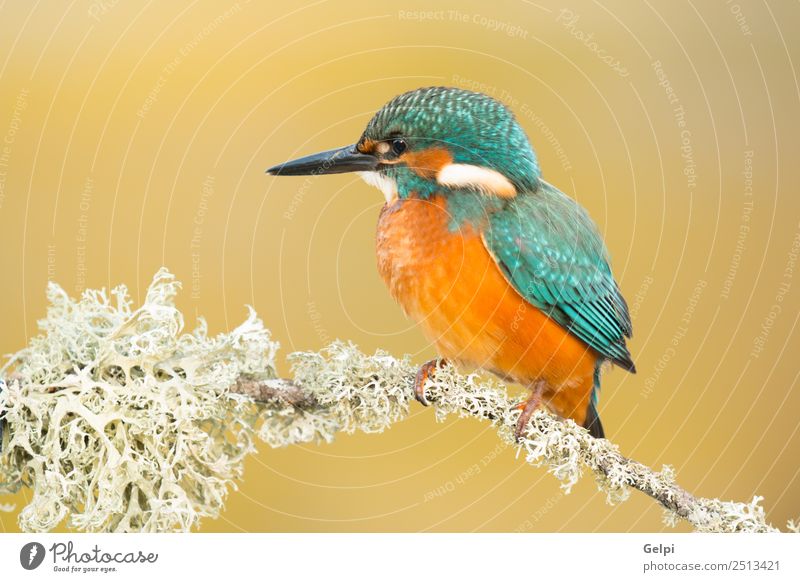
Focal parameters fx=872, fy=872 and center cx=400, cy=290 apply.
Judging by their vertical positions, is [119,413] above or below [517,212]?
below

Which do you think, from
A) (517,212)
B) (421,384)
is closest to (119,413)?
(421,384)

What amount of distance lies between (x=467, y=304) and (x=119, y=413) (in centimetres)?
74

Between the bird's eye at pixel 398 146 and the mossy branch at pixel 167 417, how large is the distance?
18.1 inches

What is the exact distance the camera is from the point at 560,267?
191cm

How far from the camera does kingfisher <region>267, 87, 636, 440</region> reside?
183cm

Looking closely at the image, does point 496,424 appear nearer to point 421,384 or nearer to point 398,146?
point 421,384

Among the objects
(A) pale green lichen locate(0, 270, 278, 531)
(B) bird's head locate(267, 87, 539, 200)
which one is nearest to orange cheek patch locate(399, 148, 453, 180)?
(B) bird's head locate(267, 87, 539, 200)

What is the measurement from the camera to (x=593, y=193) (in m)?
2.23

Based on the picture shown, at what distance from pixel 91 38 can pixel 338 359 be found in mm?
1315

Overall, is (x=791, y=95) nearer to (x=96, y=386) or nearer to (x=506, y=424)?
(x=506, y=424)

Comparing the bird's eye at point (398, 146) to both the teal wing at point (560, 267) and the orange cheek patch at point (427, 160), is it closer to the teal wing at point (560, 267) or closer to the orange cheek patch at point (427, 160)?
the orange cheek patch at point (427, 160)

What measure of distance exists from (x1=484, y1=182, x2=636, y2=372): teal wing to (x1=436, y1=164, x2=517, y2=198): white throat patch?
0.16 ft
